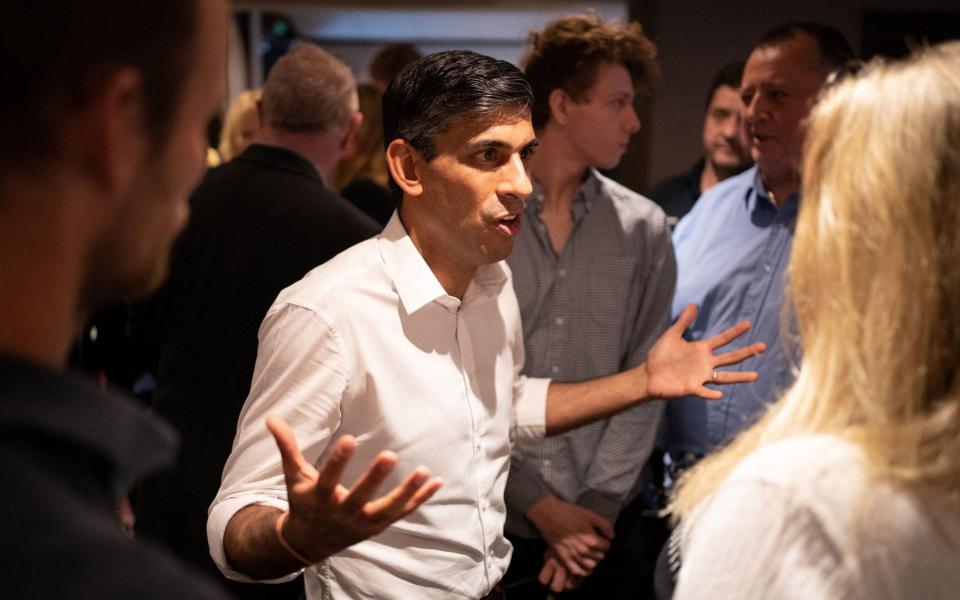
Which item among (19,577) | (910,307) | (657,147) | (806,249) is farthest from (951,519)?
(657,147)

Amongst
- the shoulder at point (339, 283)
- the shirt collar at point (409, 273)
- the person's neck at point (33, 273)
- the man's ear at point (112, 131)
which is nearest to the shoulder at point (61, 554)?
the person's neck at point (33, 273)

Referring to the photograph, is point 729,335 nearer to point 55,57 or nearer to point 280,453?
point 280,453

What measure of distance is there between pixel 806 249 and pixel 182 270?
192 centimetres

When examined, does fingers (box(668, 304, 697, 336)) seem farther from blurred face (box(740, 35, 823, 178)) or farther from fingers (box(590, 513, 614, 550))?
blurred face (box(740, 35, 823, 178))

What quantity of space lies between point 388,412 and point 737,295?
1283 mm

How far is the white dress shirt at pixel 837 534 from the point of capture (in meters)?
0.93

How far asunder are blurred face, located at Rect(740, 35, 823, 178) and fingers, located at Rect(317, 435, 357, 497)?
187cm

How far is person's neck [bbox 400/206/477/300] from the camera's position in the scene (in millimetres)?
1857

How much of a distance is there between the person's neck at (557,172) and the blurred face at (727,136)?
133 centimetres

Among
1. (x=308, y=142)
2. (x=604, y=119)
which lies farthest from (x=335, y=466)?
(x=308, y=142)

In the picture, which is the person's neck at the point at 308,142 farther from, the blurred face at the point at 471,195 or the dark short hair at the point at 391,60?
the dark short hair at the point at 391,60

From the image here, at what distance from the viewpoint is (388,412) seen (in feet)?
5.50

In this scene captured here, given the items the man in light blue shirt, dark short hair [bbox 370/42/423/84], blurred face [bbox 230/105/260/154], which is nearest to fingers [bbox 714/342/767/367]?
the man in light blue shirt

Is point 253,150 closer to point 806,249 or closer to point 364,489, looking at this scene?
point 364,489
